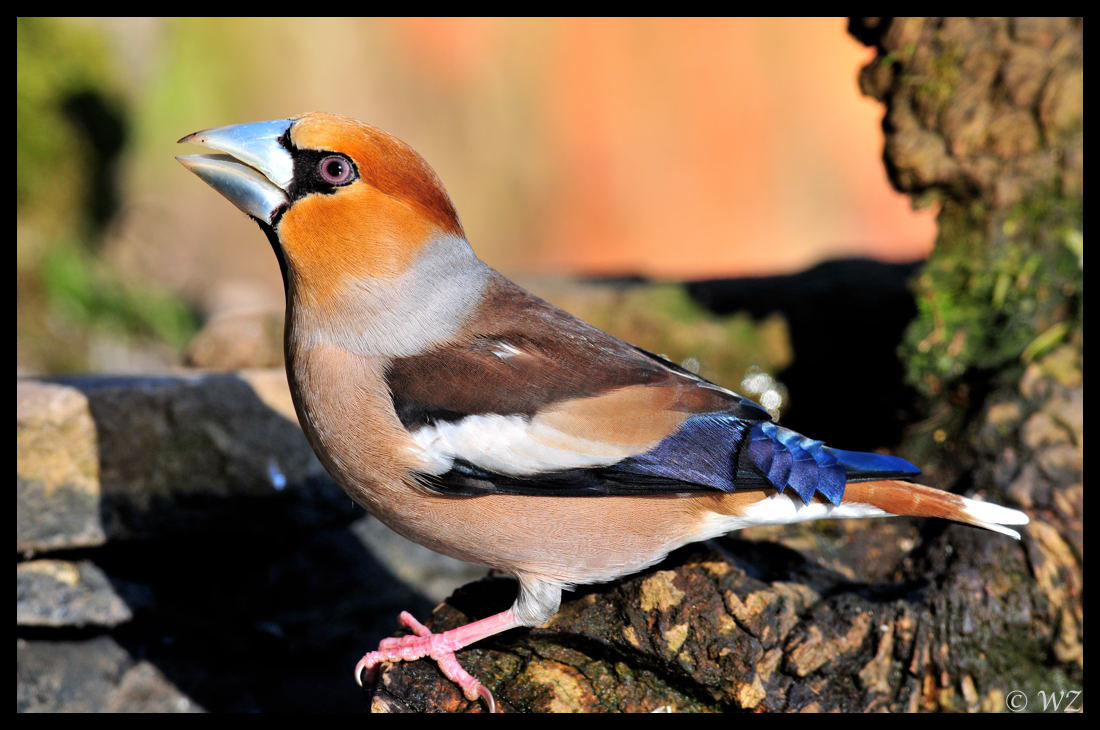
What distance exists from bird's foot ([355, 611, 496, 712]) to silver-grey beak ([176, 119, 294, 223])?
1.72 meters

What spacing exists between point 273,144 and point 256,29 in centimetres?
855

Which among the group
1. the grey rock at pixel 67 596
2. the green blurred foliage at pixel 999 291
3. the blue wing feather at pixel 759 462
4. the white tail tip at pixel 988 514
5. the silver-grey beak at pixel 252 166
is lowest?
the grey rock at pixel 67 596

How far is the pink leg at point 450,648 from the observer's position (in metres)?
3.87

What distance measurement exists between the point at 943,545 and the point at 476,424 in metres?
2.42

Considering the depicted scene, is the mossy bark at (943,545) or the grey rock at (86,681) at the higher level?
the mossy bark at (943,545)

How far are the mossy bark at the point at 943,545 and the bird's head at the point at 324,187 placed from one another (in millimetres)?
1508

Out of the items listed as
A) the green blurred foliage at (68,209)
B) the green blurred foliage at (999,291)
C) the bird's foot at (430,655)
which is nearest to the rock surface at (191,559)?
the bird's foot at (430,655)

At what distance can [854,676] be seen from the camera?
4.18 meters

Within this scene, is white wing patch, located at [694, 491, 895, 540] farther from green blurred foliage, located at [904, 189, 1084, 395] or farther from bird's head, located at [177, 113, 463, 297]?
green blurred foliage, located at [904, 189, 1084, 395]

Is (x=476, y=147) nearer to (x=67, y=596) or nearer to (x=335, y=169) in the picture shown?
(x=67, y=596)

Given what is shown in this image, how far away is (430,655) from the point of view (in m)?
3.94

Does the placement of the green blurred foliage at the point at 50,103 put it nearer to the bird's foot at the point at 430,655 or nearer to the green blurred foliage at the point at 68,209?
the green blurred foliage at the point at 68,209

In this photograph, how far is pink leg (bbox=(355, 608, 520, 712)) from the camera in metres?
3.87
